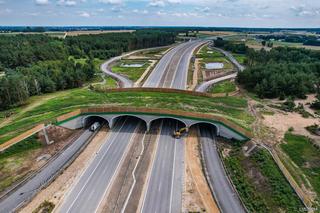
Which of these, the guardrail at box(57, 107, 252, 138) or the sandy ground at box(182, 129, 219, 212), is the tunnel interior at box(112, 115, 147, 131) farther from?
the sandy ground at box(182, 129, 219, 212)

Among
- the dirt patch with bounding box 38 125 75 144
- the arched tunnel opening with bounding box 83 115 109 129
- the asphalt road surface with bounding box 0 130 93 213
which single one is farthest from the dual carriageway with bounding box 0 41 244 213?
the dirt patch with bounding box 38 125 75 144

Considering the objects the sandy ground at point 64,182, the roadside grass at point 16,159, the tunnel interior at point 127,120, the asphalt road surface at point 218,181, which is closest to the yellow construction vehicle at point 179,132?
the asphalt road surface at point 218,181

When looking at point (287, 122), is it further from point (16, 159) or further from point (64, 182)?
point (16, 159)

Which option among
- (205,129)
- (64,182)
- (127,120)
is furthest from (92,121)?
(205,129)

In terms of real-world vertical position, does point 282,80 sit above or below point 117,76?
above

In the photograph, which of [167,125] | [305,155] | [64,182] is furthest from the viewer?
[167,125]

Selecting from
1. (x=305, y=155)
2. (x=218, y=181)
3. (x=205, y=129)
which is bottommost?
(x=218, y=181)

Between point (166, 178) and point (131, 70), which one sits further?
point (131, 70)

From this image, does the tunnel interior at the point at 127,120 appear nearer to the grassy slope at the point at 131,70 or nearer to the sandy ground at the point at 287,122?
the sandy ground at the point at 287,122
